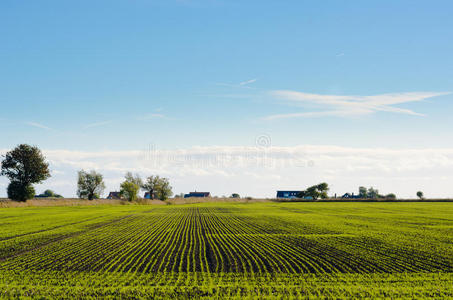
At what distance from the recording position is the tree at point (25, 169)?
320ft

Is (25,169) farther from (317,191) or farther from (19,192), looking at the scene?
(317,191)

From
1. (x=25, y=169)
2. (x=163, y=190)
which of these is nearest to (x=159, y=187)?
(x=163, y=190)

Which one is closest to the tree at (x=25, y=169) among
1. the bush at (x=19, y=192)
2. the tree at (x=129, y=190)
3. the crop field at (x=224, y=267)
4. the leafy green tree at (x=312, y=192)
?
the bush at (x=19, y=192)

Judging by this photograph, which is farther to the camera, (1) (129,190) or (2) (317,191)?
(2) (317,191)

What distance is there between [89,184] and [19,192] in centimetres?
3703

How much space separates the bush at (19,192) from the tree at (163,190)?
61184 millimetres

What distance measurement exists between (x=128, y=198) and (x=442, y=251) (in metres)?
116

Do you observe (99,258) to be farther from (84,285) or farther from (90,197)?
(90,197)

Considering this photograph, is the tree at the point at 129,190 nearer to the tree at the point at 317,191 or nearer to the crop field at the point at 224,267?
the tree at the point at 317,191

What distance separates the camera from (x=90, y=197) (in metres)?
133

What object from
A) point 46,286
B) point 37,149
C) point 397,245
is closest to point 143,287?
point 46,286

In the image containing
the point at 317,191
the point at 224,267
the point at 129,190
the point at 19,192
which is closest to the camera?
the point at 224,267

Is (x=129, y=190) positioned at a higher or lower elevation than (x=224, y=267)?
higher

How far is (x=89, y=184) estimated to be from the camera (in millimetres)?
133375
